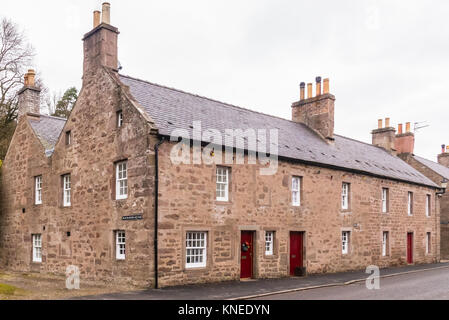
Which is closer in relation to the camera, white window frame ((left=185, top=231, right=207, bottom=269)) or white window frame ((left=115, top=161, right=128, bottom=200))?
white window frame ((left=185, top=231, right=207, bottom=269))

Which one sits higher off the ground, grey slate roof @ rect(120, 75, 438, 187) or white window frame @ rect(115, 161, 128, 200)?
grey slate roof @ rect(120, 75, 438, 187)

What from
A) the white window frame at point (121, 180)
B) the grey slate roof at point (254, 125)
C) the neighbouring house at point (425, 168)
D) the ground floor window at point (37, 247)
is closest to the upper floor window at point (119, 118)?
the grey slate roof at point (254, 125)

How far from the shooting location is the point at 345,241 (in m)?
24.3

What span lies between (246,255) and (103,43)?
10513 mm

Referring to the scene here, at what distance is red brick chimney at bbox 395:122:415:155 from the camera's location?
38.5 m

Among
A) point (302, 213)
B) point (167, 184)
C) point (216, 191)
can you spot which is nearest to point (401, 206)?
point (302, 213)

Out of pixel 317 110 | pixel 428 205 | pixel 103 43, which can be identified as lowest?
pixel 428 205

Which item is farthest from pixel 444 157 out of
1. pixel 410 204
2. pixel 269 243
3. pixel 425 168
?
pixel 269 243

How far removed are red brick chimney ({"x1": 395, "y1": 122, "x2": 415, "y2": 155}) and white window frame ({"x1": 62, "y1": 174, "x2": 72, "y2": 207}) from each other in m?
28.1

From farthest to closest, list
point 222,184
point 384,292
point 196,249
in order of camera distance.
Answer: point 222,184 < point 196,249 < point 384,292

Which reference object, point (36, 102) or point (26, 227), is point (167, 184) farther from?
point (36, 102)

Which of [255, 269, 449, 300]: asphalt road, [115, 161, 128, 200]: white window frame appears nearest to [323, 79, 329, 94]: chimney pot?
[255, 269, 449, 300]: asphalt road

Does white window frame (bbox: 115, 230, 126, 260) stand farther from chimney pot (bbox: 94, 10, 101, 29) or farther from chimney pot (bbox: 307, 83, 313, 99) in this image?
chimney pot (bbox: 307, 83, 313, 99)

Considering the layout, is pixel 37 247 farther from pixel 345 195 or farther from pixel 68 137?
pixel 345 195
